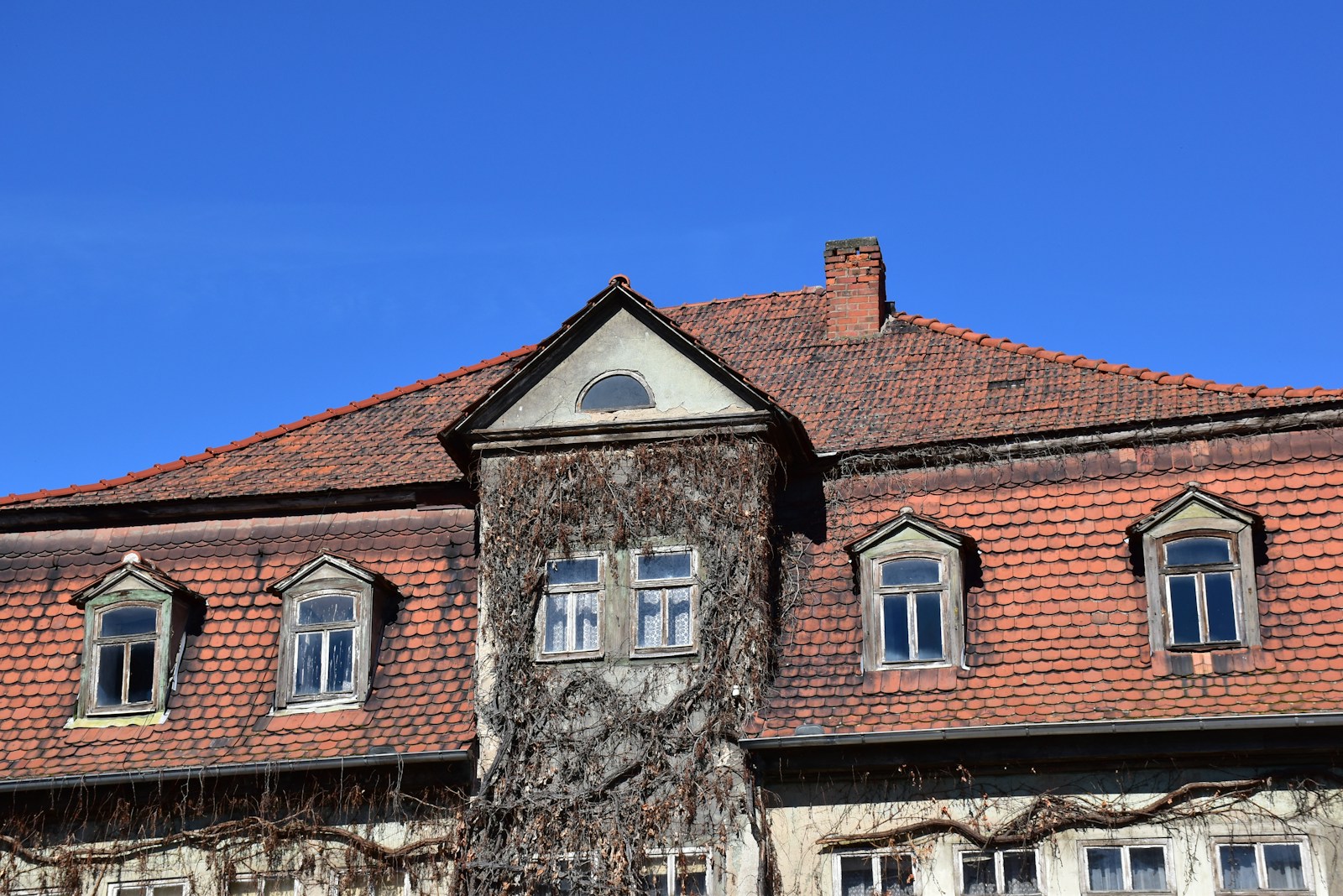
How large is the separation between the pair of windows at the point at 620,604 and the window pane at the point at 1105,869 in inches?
171

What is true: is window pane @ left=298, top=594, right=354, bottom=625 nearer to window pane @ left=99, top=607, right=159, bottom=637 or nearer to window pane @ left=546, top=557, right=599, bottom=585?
window pane @ left=99, top=607, right=159, bottom=637

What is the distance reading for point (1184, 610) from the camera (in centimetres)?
1803

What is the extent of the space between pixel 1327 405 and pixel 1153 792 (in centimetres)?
430

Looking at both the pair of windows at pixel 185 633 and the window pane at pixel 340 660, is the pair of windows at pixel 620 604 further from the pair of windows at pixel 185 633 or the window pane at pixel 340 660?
the window pane at pixel 340 660

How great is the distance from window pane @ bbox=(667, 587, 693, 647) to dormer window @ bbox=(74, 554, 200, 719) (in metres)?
5.23

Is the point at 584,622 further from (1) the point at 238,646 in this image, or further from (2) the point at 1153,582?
(2) the point at 1153,582

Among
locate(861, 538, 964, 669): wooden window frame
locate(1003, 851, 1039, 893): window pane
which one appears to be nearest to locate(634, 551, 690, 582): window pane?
locate(861, 538, 964, 669): wooden window frame

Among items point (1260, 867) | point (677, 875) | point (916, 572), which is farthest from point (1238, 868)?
point (677, 875)

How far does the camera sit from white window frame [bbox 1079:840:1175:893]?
55.6 feet

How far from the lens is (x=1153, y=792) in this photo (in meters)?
17.2

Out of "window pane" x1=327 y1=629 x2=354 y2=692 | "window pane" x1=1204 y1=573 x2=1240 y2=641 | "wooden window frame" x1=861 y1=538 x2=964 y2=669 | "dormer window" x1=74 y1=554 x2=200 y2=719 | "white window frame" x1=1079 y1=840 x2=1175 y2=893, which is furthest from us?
"dormer window" x1=74 y1=554 x2=200 y2=719

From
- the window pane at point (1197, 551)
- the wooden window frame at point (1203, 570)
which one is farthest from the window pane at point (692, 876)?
the window pane at point (1197, 551)

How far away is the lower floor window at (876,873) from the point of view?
1748cm

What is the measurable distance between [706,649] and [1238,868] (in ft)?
17.6
